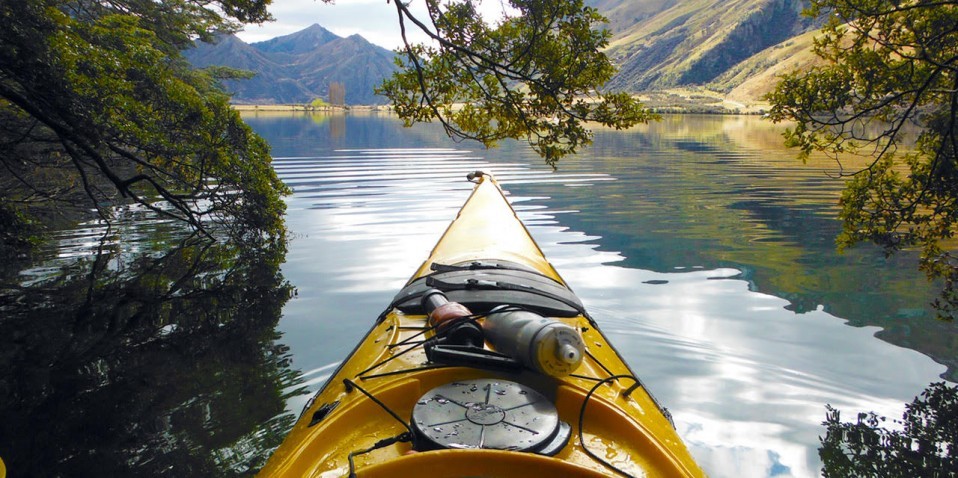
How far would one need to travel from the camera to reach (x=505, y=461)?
2738 millimetres

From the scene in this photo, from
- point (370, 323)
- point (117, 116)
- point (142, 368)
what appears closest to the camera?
point (142, 368)

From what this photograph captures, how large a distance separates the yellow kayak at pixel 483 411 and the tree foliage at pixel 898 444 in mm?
2570

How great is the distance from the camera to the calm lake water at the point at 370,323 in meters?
5.64

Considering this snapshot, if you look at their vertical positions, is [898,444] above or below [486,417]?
below

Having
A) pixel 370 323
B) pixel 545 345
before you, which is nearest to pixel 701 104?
pixel 370 323

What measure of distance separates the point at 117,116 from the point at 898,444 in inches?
423

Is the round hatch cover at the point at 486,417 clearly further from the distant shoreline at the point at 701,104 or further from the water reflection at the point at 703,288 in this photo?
the distant shoreline at the point at 701,104

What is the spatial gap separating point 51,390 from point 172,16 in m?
14.5

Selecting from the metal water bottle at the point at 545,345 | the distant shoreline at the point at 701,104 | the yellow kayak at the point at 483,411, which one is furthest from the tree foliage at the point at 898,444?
the distant shoreline at the point at 701,104

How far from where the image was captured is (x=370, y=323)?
8.89 metres

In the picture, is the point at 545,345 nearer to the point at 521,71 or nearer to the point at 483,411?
the point at 483,411

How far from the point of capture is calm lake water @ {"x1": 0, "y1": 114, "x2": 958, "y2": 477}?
5.64 m

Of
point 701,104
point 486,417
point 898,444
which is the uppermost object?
point 701,104

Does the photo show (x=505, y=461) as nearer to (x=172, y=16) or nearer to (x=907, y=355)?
(x=907, y=355)
